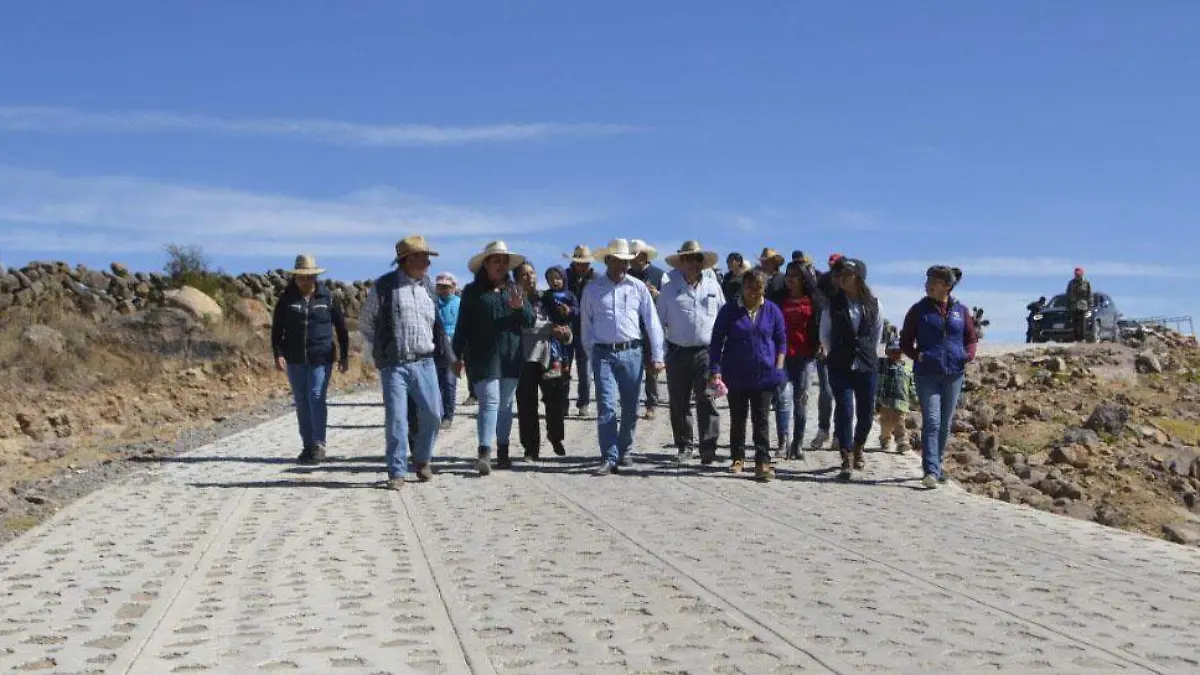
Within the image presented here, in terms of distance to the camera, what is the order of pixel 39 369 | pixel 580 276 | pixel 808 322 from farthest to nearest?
1. pixel 39 369
2. pixel 580 276
3. pixel 808 322

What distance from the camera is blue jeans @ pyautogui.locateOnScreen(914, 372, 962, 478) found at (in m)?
12.9

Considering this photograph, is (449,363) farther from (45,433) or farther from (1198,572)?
(45,433)

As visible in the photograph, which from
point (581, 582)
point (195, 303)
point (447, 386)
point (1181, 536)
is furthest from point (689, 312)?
point (195, 303)

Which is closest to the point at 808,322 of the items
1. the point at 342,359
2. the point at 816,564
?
the point at 342,359

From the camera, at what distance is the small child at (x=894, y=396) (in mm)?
15508

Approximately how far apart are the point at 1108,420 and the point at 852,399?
10.3m

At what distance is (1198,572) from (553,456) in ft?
24.7

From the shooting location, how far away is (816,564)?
340 inches

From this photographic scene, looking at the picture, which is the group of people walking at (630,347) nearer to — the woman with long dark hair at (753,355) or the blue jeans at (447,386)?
the woman with long dark hair at (753,355)

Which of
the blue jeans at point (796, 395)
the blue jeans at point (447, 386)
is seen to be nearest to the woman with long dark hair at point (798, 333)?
the blue jeans at point (796, 395)

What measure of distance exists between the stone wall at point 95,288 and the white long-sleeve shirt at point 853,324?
22.6 meters

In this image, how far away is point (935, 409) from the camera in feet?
42.3

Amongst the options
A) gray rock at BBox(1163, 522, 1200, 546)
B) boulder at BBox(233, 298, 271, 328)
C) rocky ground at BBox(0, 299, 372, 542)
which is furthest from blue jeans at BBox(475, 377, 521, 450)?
boulder at BBox(233, 298, 271, 328)

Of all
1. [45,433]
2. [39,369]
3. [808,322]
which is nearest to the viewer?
[808,322]
